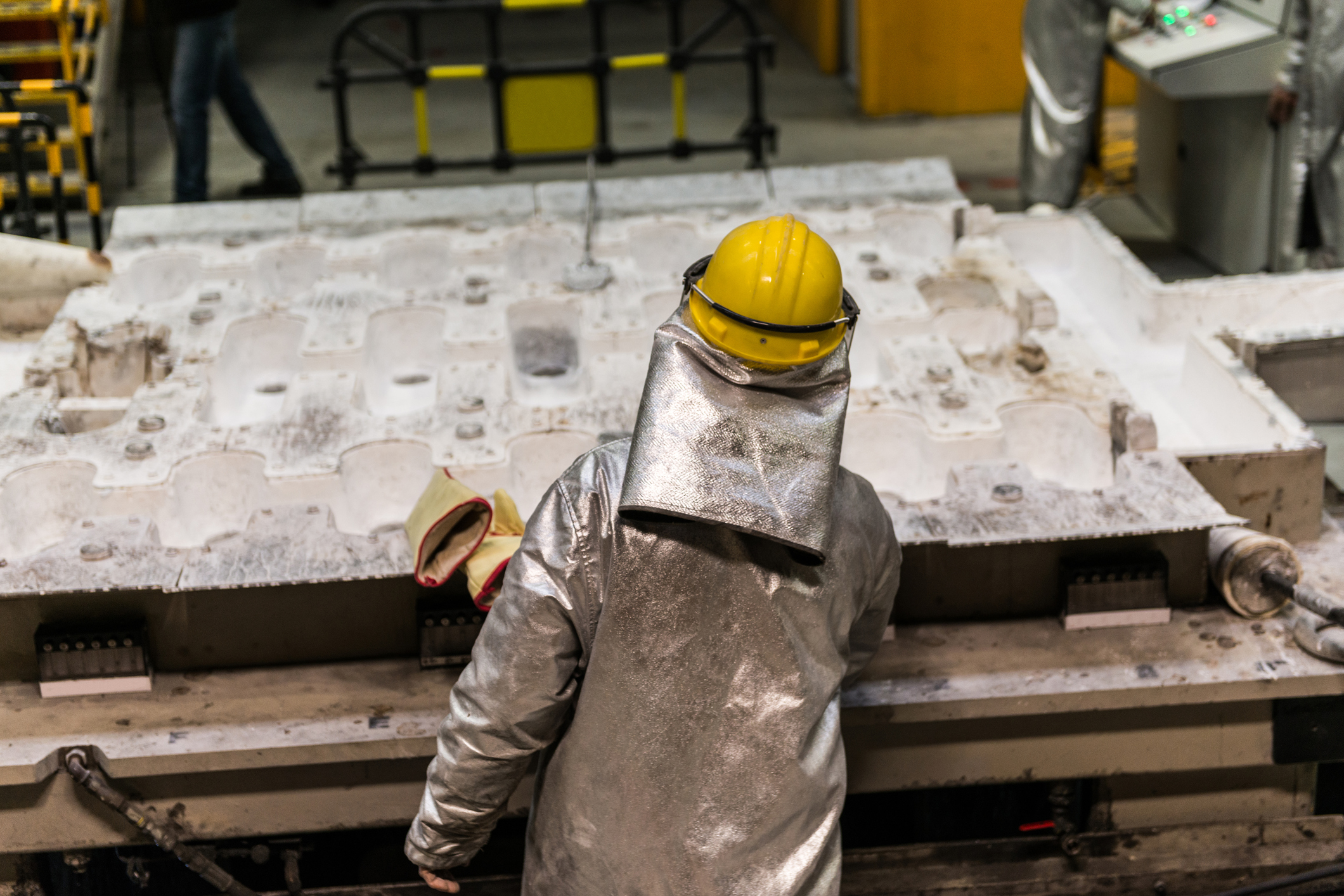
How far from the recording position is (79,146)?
5621mm

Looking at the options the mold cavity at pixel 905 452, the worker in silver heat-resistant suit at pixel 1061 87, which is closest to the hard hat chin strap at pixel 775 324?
the mold cavity at pixel 905 452

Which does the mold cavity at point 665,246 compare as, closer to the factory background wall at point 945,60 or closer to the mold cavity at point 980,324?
the mold cavity at point 980,324

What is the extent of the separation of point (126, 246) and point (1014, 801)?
330cm

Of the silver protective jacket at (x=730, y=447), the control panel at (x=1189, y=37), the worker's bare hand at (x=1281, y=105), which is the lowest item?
the worker's bare hand at (x=1281, y=105)

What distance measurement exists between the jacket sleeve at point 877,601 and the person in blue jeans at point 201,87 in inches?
191

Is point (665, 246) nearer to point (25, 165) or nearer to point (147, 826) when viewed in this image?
point (25, 165)

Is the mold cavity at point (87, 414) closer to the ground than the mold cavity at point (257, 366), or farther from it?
farther from it

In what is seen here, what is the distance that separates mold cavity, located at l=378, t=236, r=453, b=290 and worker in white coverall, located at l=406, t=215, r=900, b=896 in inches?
110

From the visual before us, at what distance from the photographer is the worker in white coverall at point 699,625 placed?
6.24ft

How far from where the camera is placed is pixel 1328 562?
10.4 feet

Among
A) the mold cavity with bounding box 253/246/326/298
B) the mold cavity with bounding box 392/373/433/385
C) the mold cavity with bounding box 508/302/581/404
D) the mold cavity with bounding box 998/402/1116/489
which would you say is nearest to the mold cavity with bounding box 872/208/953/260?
the mold cavity with bounding box 508/302/581/404

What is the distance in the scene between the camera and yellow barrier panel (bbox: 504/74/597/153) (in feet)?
21.0

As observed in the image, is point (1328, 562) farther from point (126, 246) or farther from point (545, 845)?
point (126, 246)

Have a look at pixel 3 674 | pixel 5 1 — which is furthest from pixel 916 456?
pixel 5 1
